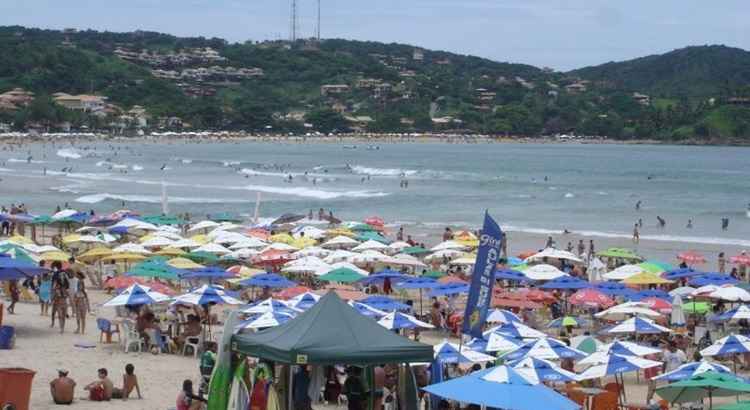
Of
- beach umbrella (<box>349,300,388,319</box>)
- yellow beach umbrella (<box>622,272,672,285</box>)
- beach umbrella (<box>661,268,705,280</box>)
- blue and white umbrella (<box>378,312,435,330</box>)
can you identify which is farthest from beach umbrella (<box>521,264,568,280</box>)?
blue and white umbrella (<box>378,312,435,330</box>)

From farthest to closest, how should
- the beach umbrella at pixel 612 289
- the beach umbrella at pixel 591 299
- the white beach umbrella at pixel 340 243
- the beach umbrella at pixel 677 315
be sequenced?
the white beach umbrella at pixel 340 243, the beach umbrella at pixel 612 289, the beach umbrella at pixel 591 299, the beach umbrella at pixel 677 315

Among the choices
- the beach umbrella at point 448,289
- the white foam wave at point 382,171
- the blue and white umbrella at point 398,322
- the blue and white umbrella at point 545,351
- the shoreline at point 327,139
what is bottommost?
the shoreline at point 327,139

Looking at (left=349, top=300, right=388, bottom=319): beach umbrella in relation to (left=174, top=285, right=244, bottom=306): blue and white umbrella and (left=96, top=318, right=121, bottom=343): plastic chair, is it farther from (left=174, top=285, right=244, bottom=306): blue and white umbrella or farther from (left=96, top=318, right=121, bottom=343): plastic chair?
(left=96, top=318, right=121, bottom=343): plastic chair

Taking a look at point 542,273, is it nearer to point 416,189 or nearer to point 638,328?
point 638,328

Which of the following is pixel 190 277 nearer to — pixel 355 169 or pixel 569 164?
pixel 355 169

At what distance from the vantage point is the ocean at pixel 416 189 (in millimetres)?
48562

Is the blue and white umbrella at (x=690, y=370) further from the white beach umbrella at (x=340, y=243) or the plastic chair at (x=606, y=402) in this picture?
the white beach umbrella at (x=340, y=243)

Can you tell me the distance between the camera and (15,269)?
659 inches

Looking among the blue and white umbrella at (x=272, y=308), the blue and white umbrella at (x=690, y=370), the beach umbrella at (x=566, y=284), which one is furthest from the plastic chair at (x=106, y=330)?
the beach umbrella at (x=566, y=284)

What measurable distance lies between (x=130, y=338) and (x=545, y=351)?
6.05 metres

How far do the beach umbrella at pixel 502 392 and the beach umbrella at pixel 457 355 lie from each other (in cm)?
227

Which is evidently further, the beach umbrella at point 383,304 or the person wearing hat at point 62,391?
the beach umbrella at point 383,304

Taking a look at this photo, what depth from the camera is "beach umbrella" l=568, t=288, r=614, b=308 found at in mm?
18953

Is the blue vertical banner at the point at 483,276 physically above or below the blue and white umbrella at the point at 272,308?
above
